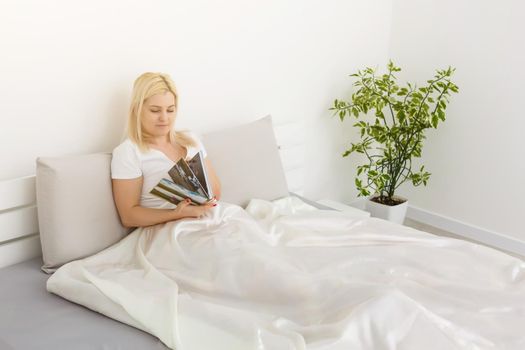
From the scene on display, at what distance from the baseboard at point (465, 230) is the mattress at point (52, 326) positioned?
2470 millimetres

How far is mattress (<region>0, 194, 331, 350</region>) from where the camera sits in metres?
1.94

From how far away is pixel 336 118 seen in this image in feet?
12.9

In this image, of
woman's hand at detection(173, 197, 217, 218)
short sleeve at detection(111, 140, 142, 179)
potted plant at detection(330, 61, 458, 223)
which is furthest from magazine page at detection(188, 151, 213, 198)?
potted plant at detection(330, 61, 458, 223)

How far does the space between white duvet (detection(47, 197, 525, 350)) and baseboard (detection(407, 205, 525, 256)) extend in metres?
1.39

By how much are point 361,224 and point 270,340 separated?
3.42 feet

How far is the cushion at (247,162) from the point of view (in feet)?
9.53

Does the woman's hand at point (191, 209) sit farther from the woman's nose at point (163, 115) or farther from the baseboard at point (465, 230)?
the baseboard at point (465, 230)

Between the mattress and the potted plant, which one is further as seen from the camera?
the potted plant

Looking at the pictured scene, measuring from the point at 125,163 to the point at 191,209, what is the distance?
12.8 inches

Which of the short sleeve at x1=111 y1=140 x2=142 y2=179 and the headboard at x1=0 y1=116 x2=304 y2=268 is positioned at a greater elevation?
the short sleeve at x1=111 y1=140 x2=142 y2=179

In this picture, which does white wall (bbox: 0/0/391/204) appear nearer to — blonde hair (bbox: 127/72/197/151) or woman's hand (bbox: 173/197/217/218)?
blonde hair (bbox: 127/72/197/151)

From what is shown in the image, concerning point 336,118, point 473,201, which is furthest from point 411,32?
point 473,201

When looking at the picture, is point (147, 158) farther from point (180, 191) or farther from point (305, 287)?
point (305, 287)

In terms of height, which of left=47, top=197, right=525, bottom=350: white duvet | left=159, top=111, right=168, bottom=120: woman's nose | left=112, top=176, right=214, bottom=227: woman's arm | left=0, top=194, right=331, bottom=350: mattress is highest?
left=159, top=111, right=168, bottom=120: woman's nose
